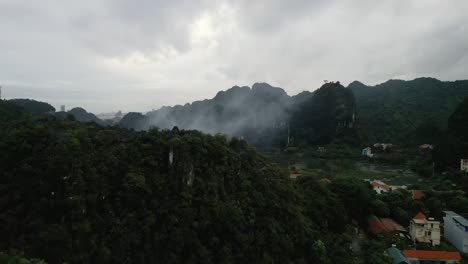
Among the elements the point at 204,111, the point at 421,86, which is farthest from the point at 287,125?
the point at 421,86

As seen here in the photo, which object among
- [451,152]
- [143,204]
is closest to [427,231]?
[143,204]

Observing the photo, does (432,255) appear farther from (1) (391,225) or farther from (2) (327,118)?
(2) (327,118)

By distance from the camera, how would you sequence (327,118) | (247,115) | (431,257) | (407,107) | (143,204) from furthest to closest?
(247,115) → (407,107) → (327,118) → (431,257) → (143,204)

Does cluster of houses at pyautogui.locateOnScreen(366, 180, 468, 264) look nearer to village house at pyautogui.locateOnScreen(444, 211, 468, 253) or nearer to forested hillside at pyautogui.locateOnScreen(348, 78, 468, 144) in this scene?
village house at pyautogui.locateOnScreen(444, 211, 468, 253)

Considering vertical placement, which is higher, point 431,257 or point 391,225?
point 391,225

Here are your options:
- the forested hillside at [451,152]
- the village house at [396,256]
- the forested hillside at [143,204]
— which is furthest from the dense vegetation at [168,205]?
the forested hillside at [451,152]

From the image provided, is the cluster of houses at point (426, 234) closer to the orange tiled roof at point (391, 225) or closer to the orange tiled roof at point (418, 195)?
the orange tiled roof at point (391, 225)

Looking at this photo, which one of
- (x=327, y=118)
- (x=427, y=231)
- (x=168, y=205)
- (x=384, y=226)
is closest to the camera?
(x=168, y=205)
